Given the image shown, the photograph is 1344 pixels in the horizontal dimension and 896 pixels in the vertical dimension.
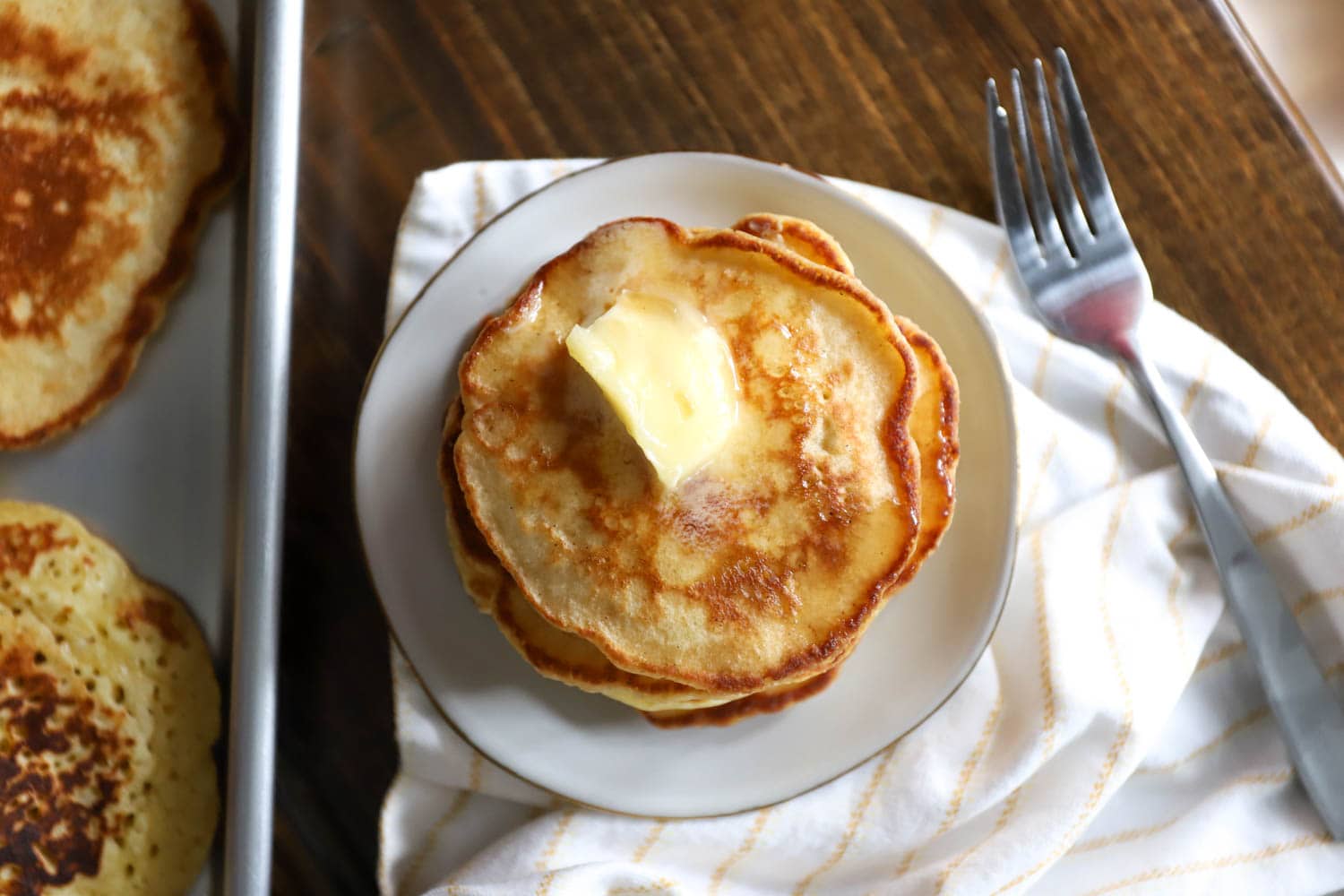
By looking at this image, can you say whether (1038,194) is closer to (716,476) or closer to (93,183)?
(716,476)

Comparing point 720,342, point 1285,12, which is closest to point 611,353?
point 720,342

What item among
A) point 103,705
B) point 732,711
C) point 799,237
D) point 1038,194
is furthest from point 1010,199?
point 103,705

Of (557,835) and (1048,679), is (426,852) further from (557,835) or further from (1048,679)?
(1048,679)

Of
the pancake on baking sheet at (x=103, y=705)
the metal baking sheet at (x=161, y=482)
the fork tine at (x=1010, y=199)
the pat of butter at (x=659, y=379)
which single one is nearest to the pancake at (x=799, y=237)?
the pat of butter at (x=659, y=379)

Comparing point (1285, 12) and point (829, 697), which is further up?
point (1285, 12)

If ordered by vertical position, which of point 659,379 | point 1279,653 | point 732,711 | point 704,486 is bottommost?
point 1279,653

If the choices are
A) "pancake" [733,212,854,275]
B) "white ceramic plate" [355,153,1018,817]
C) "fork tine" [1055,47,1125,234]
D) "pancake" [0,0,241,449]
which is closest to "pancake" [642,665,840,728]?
"white ceramic plate" [355,153,1018,817]
